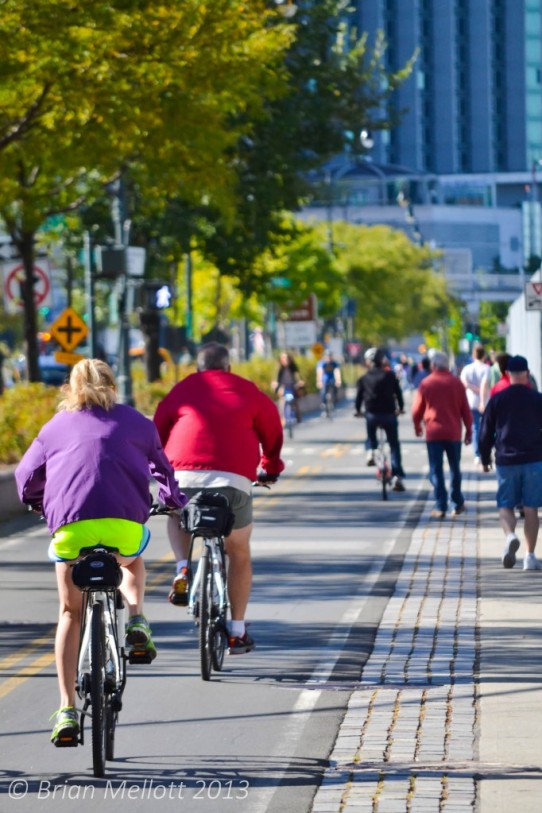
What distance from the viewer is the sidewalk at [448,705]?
711 centimetres

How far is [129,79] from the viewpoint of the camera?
65.4ft

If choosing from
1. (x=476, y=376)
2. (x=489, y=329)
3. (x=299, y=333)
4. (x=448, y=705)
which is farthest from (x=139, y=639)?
(x=489, y=329)

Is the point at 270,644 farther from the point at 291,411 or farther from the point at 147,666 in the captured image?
the point at 291,411

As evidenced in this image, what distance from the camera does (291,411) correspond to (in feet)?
142

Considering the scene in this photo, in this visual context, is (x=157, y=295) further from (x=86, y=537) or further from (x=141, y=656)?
(x=86, y=537)

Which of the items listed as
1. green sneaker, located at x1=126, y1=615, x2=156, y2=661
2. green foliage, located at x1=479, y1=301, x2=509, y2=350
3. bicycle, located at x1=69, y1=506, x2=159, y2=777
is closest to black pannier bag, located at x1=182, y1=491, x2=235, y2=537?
green sneaker, located at x1=126, y1=615, x2=156, y2=661

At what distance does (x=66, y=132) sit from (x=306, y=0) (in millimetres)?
19362

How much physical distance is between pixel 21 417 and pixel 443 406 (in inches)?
275

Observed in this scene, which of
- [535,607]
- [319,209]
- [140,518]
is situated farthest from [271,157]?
[319,209]

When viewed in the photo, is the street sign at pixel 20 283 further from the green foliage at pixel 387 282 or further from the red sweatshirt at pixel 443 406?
the green foliage at pixel 387 282

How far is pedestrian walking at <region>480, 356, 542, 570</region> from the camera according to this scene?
15.7 metres

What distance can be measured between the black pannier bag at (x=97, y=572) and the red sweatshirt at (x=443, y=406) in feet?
45.3

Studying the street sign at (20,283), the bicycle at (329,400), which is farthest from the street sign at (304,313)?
the street sign at (20,283)

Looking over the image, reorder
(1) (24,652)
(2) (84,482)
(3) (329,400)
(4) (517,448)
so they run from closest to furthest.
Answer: (2) (84,482) < (1) (24,652) < (4) (517,448) < (3) (329,400)
